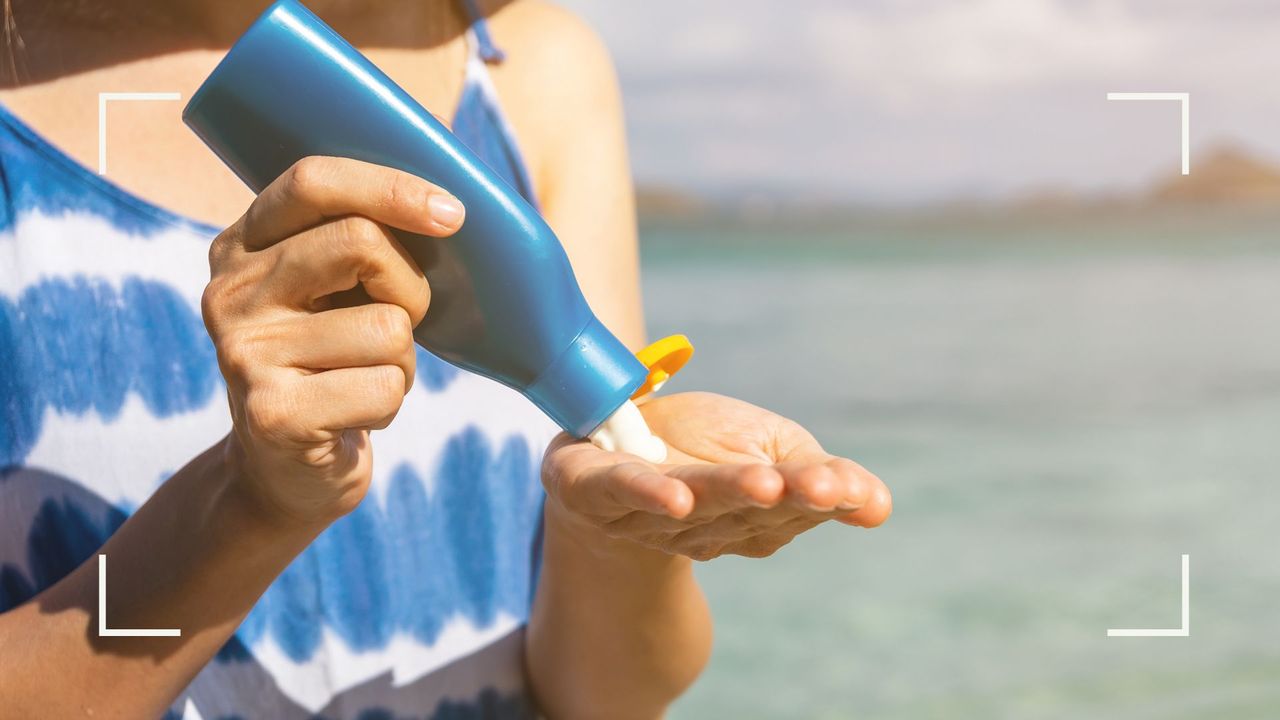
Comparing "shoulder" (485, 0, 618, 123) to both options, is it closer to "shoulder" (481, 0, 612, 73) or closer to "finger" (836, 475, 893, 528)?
"shoulder" (481, 0, 612, 73)

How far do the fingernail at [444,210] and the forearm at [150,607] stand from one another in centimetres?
19

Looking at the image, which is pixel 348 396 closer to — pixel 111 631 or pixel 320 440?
pixel 320 440

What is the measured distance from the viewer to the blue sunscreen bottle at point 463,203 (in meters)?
0.58

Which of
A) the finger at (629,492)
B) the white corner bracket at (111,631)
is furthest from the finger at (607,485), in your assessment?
the white corner bracket at (111,631)

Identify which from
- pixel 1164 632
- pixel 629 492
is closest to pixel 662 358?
pixel 629 492

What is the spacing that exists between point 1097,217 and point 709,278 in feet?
16.3

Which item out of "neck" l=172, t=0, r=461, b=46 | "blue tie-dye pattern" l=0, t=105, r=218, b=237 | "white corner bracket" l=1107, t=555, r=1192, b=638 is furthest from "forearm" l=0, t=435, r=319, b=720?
"white corner bracket" l=1107, t=555, r=1192, b=638

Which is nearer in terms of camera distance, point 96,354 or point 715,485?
point 715,485

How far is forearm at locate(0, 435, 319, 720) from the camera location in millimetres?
650

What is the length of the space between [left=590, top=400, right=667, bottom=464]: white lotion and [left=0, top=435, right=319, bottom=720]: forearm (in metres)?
0.17

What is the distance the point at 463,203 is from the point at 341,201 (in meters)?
0.07

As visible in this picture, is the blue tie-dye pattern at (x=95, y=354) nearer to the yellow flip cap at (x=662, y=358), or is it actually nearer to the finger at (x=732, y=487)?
the yellow flip cap at (x=662, y=358)

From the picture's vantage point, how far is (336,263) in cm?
56

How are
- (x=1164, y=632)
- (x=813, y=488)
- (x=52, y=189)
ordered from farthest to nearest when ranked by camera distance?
(x=1164, y=632)
(x=52, y=189)
(x=813, y=488)
